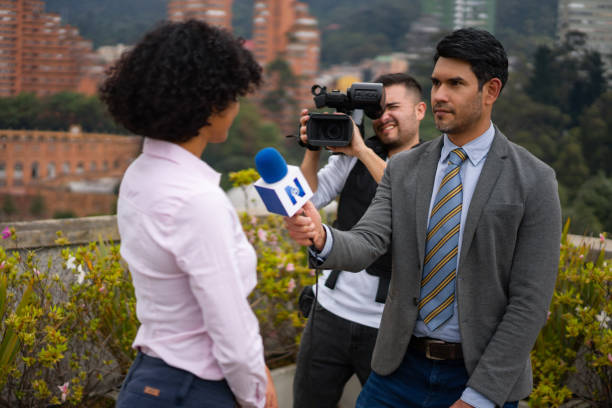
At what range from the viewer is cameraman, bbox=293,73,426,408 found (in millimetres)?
2281

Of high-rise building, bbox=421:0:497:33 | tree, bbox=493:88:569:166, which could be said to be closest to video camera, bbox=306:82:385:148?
tree, bbox=493:88:569:166

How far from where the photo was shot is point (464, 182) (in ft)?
5.75

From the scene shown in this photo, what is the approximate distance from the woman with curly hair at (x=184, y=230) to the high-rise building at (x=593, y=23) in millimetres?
20320

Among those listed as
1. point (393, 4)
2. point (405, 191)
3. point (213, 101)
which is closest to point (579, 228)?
point (405, 191)

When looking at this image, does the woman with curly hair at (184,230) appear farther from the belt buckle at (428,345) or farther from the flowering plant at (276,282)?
the flowering plant at (276,282)

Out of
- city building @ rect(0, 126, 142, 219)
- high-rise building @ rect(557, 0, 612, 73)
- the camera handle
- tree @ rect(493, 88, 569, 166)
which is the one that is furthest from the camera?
tree @ rect(493, 88, 569, 166)

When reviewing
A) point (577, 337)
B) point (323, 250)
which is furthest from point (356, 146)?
point (577, 337)

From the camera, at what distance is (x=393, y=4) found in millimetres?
33906

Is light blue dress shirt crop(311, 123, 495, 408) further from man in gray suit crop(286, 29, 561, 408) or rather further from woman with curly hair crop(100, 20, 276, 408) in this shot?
woman with curly hair crop(100, 20, 276, 408)

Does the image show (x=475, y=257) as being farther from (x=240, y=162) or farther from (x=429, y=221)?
(x=240, y=162)

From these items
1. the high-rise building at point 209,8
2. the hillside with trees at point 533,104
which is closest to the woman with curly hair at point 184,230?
the hillside with trees at point 533,104

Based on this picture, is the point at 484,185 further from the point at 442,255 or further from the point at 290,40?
the point at 290,40

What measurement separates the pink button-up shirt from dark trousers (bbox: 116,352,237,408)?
0.07 ft

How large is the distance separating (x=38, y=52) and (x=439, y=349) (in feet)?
72.9
